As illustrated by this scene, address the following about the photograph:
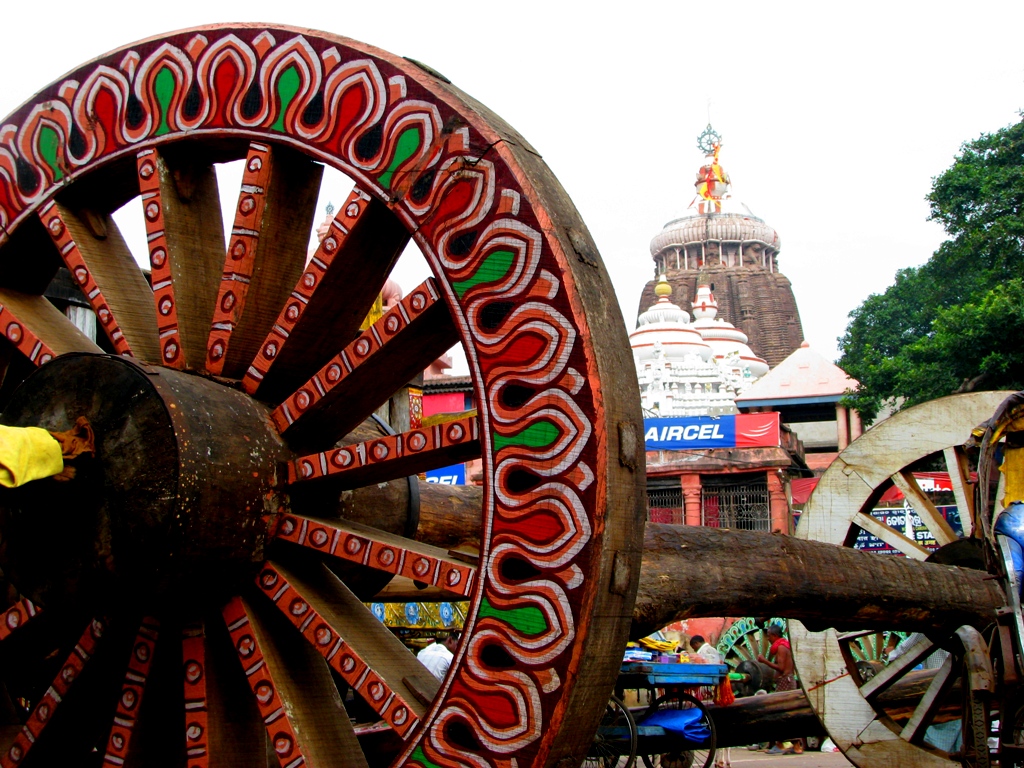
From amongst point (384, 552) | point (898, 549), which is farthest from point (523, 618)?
point (898, 549)

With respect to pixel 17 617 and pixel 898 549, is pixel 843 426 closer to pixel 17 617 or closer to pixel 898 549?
pixel 898 549

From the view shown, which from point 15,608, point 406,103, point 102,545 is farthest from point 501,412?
point 15,608

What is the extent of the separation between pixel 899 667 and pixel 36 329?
4896 mm

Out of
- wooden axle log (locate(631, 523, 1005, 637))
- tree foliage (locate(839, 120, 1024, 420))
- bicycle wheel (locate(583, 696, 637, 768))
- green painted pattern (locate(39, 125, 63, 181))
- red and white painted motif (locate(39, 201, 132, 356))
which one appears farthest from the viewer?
tree foliage (locate(839, 120, 1024, 420))

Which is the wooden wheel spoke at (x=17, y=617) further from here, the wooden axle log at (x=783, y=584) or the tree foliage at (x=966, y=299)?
the tree foliage at (x=966, y=299)

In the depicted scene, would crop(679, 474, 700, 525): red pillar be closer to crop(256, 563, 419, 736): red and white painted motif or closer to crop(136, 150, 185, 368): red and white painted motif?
crop(136, 150, 185, 368): red and white painted motif

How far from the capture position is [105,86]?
3.45 metres

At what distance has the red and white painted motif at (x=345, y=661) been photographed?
280 centimetres

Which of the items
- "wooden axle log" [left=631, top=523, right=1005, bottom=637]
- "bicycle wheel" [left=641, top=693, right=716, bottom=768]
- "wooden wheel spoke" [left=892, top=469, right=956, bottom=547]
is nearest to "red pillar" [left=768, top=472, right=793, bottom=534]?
"bicycle wheel" [left=641, top=693, right=716, bottom=768]

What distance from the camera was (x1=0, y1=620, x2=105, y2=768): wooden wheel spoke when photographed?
10.3ft

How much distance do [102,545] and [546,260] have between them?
4.53 feet

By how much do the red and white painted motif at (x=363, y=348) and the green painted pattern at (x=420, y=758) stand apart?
3.17 feet

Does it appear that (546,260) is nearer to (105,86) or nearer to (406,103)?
(406,103)

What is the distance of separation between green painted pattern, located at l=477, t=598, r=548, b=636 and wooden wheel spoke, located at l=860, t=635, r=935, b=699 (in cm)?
403
